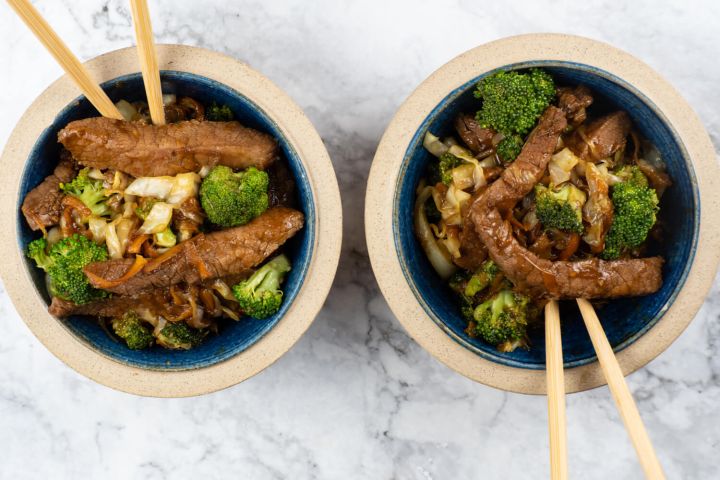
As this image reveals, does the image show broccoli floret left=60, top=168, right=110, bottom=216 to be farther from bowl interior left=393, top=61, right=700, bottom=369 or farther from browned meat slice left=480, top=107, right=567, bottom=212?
browned meat slice left=480, top=107, right=567, bottom=212

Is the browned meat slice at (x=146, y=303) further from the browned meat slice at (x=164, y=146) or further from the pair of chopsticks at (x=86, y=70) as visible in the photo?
the pair of chopsticks at (x=86, y=70)

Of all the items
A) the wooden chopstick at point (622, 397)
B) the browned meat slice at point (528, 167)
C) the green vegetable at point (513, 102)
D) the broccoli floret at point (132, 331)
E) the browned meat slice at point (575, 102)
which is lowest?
the wooden chopstick at point (622, 397)

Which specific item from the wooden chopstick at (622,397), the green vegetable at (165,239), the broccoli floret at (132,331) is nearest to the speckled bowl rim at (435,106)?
the wooden chopstick at (622,397)

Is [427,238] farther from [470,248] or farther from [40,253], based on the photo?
[40,253]

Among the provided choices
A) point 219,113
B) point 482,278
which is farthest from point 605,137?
point 219,113

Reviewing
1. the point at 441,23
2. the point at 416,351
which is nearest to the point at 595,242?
the point at 416,351

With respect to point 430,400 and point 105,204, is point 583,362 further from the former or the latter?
point 105,204
